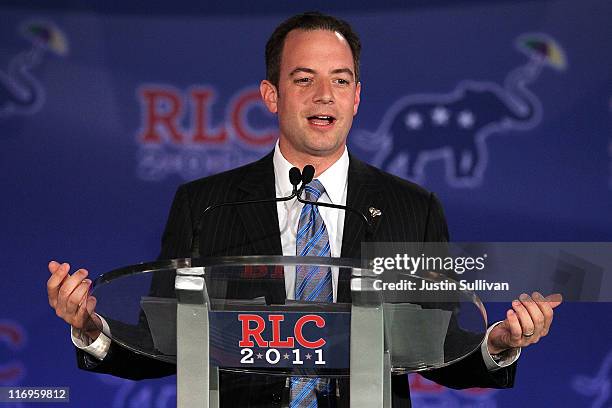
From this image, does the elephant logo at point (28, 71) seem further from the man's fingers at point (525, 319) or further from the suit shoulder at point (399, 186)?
the man's fingers at point (525, 319)

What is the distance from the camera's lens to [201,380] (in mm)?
1848

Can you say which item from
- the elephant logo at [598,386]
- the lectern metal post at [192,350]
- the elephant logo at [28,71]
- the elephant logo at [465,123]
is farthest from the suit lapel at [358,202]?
the elephant logo at [28,71]

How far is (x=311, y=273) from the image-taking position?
181cm

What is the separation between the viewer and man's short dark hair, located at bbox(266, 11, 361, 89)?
299 cm

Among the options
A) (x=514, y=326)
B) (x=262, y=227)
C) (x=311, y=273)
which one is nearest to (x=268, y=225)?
(x=262, y=227)

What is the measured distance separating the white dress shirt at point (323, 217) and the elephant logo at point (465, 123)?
0.96 m

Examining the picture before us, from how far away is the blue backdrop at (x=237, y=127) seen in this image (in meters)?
3.84

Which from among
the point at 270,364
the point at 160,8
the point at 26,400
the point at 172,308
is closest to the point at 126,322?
the point at 172,308

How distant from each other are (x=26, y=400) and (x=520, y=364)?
172cm

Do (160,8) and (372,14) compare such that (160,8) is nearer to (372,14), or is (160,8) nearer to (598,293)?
(372,14)

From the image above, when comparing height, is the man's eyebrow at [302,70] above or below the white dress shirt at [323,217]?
above

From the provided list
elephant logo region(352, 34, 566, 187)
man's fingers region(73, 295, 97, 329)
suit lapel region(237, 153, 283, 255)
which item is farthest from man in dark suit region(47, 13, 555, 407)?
elephant logo region(352, 34, 566, 187)

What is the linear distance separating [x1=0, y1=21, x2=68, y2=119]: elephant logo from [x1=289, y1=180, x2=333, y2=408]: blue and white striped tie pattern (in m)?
1.59

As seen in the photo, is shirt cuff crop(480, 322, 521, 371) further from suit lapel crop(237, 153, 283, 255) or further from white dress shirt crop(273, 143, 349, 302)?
suit lapel crop(237, 153, 283, 255)
